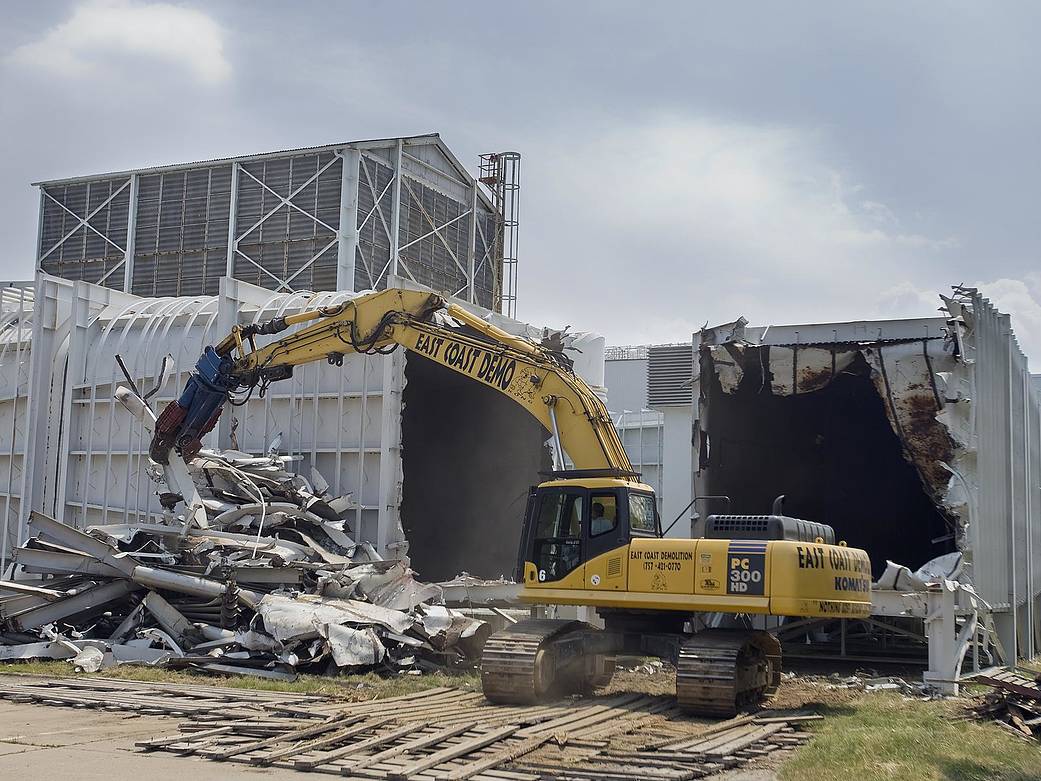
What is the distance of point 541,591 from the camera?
45.5ft

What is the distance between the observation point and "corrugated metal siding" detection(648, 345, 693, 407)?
30.1 m

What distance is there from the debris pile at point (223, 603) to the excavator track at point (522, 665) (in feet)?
9.20

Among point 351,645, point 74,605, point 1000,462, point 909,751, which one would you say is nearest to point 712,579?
point 909,751

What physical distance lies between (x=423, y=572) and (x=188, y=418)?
611cm

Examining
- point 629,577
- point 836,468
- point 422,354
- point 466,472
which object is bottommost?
point 629,577

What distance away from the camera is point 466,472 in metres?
24.3

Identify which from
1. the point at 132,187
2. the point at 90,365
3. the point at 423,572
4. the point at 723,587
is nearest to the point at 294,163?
the point at 132,187

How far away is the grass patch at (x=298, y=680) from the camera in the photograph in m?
14.1

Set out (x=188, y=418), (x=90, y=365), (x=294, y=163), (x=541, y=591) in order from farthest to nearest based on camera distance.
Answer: (x=294, y=163) < (x=90, y=365) < (x=188, y=418) < (x=541, y=591)

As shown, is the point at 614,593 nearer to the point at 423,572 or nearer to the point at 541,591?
the point at 541,591

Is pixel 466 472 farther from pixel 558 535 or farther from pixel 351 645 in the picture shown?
pixel 558 535

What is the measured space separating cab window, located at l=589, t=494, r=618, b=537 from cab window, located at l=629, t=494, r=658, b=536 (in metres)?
0.20

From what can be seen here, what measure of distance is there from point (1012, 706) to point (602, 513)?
4.89m

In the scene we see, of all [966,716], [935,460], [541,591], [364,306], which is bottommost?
[966,716]
